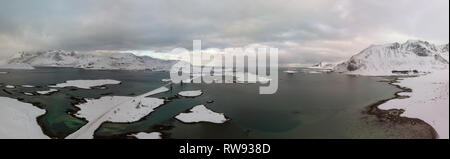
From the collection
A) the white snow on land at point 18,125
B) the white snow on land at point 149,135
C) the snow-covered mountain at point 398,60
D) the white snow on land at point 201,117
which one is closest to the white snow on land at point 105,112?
the white snow on land at point 18,125

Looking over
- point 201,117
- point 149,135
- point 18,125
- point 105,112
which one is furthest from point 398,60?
point 18,125

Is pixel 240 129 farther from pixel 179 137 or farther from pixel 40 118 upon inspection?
pixel 40 118

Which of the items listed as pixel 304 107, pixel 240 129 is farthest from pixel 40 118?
pixel 304 107

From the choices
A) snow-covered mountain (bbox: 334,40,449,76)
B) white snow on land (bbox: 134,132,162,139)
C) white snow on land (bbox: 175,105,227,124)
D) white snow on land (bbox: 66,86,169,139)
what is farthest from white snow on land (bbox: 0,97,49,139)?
snow-covered mountain (bbox: 334,40,449,76)

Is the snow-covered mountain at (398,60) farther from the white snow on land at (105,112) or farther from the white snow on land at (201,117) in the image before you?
the white snow on land at (105,112)

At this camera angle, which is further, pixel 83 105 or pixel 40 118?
pixel 83 105
